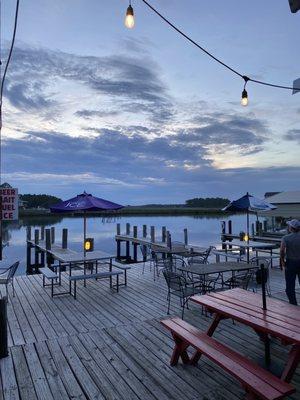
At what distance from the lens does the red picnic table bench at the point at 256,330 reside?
102 inches

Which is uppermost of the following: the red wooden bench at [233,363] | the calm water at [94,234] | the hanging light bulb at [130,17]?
the hanging light bulb at [130,17]

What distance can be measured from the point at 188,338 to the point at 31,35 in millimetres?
11982

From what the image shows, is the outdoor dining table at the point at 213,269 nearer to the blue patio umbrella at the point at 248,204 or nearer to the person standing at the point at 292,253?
the person standing at the point at 292,253

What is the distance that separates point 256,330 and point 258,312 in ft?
0.72

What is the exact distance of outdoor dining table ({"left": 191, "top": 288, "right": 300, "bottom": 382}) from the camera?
9.93 ft

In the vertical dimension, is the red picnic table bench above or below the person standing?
below

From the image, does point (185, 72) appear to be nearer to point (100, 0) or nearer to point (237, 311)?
point (100, 0)

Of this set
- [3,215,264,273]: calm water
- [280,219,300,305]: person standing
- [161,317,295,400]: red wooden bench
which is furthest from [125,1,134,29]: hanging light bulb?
[3,215,264,273]: calm water

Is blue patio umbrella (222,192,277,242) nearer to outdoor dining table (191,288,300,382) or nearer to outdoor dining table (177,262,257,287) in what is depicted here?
outdoor dining table (177,262,257,287)

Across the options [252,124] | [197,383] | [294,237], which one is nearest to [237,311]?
[197,383]

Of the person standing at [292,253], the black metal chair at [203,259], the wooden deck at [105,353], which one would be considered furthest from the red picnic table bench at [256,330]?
the black metal chair at [203,259]

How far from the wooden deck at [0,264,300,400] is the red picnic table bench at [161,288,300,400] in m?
0.39

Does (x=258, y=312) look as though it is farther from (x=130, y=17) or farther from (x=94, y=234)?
(x=94, y=234)

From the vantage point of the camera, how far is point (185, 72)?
15836 millimetres
